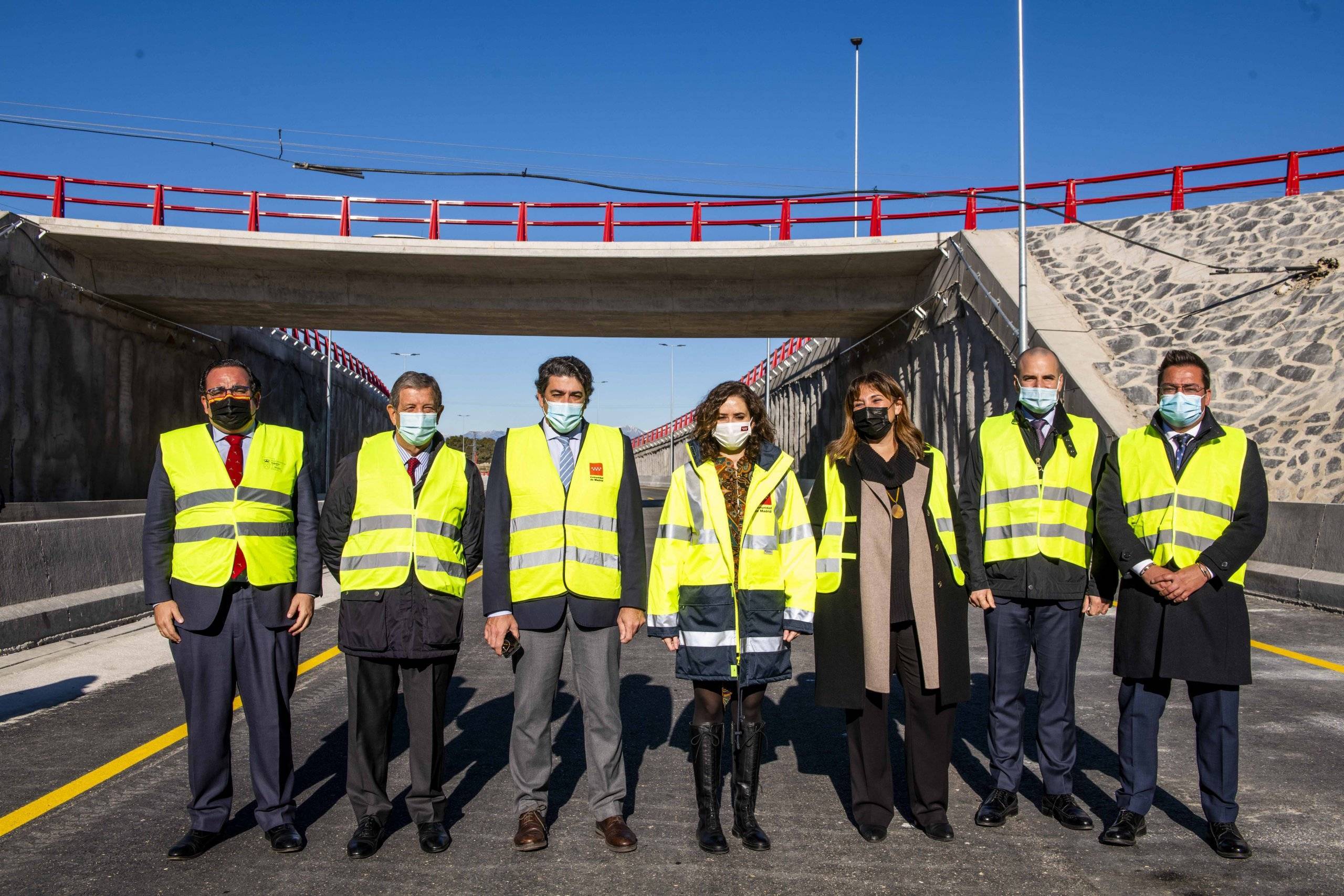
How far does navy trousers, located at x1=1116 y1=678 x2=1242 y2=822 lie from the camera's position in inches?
171

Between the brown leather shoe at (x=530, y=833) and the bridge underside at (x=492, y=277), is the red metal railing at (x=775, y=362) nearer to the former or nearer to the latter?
the bridge underside at (x=492, y=277)

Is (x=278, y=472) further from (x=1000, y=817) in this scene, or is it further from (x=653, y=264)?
(x=653, y=264)

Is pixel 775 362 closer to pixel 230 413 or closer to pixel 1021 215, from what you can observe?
pixel 1021 215

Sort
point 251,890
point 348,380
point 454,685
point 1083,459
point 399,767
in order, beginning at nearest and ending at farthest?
point 251,890 → point 1083,459 → point 399,767 → point 454,685 → point 348,380

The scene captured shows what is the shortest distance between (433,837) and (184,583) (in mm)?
1495

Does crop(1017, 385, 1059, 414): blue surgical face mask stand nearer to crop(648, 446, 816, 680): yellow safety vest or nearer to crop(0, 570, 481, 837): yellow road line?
crop(648, 446, 816, 680): yellow safety vest

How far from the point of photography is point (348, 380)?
5022cm

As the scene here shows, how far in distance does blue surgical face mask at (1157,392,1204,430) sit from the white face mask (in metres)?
1.82

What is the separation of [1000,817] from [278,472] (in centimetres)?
352

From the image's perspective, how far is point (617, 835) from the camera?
14.1 feet

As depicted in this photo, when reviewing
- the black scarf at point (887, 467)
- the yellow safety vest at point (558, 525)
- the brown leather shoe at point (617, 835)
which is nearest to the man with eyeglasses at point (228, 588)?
the yellow safety vest at point (558, 525)

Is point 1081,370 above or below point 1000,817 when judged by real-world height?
above

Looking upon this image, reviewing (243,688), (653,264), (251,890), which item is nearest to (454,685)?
(243,688)

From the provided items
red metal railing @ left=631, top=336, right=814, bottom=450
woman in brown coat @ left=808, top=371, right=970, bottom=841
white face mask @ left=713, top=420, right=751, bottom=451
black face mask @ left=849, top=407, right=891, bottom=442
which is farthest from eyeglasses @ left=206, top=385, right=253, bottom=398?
red metal railing @ left=631, top=336, right=814, bottom=450
